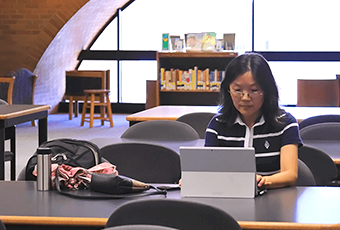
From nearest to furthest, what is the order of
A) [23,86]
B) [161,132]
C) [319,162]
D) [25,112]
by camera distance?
[319,162]
[161,132]
[25,112]
[23,86]

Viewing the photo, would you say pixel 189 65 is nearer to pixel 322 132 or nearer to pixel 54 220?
pixel 322 132

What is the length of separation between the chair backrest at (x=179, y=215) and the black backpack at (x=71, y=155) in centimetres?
84

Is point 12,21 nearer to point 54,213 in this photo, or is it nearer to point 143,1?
point 143,1

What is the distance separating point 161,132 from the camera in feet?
11.7

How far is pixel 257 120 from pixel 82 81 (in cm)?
799

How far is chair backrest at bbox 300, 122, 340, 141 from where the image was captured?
3.33m

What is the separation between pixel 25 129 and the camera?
9.07 meters

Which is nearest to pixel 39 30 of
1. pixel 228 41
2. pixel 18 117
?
pixel 228 41

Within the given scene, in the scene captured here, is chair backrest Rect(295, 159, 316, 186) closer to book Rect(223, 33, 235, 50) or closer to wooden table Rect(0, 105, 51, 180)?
wooden table Rect(0, 105, 51, 180)

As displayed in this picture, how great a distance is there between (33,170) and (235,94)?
91 cm

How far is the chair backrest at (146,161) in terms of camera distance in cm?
262

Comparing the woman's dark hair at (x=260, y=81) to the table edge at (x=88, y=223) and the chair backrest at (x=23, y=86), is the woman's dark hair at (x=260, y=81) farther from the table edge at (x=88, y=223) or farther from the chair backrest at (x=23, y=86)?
the chair backrest at (x=23, y=86)

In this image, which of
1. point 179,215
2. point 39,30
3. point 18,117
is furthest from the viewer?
point 39,30

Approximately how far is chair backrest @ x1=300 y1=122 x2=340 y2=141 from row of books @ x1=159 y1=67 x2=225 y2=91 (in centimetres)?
425
